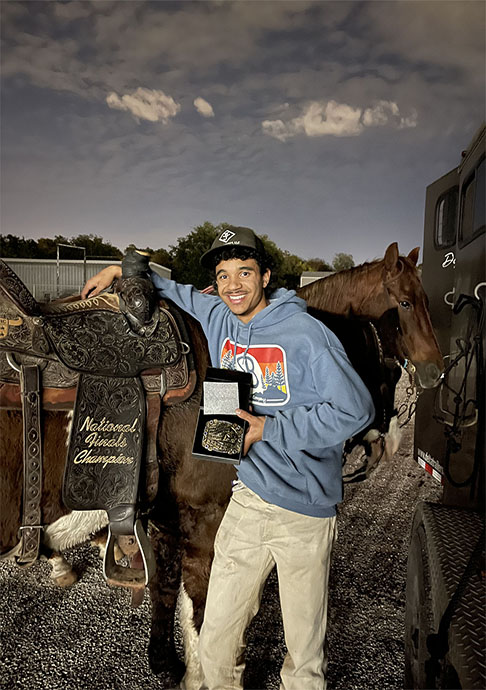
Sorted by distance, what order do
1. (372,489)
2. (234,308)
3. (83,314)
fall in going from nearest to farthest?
(234,308) < (83,314) < (372,489)

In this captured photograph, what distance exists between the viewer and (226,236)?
1.64m

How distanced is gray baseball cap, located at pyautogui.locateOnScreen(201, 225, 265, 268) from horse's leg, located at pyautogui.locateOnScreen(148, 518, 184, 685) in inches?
58.0

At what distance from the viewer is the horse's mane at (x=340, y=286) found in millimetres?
2703

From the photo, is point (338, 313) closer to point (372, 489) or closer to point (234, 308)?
point (234, 308)

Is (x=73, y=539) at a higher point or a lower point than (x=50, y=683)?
higher

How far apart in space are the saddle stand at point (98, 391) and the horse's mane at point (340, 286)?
1.18m

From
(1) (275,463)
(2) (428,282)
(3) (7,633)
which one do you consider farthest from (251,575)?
(2) (428,282)

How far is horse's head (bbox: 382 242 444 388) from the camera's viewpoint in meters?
2.58

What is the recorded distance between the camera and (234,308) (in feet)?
5.39

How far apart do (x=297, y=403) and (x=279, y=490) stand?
31 cm

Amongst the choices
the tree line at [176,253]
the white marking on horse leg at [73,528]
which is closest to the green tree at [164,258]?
the tree line at [176,253]

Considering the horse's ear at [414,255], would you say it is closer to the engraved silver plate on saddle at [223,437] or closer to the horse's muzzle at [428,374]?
the horse's muzzle at [428,374]

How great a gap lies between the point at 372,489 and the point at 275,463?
3731 millimetres

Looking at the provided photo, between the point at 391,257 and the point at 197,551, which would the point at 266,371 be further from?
the point at 391,257
